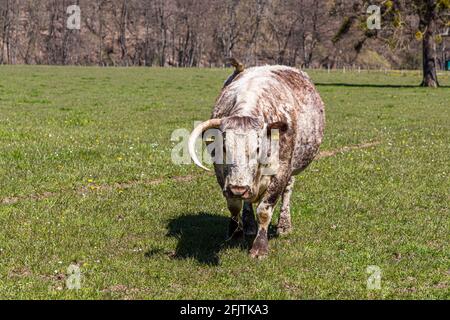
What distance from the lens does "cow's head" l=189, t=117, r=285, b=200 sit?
821cm

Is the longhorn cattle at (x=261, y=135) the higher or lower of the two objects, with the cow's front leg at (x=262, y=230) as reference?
higher

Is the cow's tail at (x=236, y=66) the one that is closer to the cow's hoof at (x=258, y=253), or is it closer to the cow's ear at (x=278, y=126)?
the cow's ear at (x=278, y=126)

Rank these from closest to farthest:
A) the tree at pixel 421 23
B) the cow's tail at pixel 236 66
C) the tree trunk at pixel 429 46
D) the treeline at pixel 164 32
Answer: the cow's tail at pixel 236 66 → the tree at pixel 421 23 → the tree trunk at pixel 429 46 → the treeline at pixel 164 32

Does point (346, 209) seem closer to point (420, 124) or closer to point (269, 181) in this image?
point (269, 181)

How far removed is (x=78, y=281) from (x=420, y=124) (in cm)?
2261

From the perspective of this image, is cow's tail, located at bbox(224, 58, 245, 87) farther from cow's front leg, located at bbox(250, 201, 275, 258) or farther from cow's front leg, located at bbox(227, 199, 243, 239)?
cow's front leg, located at bbox(250, 201, 275, 258)

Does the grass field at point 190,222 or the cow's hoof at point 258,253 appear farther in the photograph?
the cow's hoof at point 258,253

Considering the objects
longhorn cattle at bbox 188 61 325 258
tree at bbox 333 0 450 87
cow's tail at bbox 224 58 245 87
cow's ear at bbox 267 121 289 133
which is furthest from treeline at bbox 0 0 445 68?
cow's ear at bbox 267 121 289 133

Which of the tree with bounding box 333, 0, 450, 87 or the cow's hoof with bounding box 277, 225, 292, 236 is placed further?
the tree with bounding box 333, 0, 450, 87

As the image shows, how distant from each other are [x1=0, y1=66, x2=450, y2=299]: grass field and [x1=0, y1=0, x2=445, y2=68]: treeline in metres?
110

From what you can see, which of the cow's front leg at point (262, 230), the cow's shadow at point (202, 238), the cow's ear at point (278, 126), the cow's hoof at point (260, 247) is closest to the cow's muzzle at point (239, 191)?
the cow's ear at point (278, 126)

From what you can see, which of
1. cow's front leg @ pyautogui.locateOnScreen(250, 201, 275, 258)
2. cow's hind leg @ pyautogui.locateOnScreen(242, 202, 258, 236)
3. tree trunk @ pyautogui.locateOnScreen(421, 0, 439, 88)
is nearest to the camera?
cow's front leg @ pyautogui.locateOnScreen(250, 201, 275, 258)

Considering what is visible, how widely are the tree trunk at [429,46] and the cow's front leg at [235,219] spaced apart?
1995 inches

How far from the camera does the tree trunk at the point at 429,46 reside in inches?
2218
